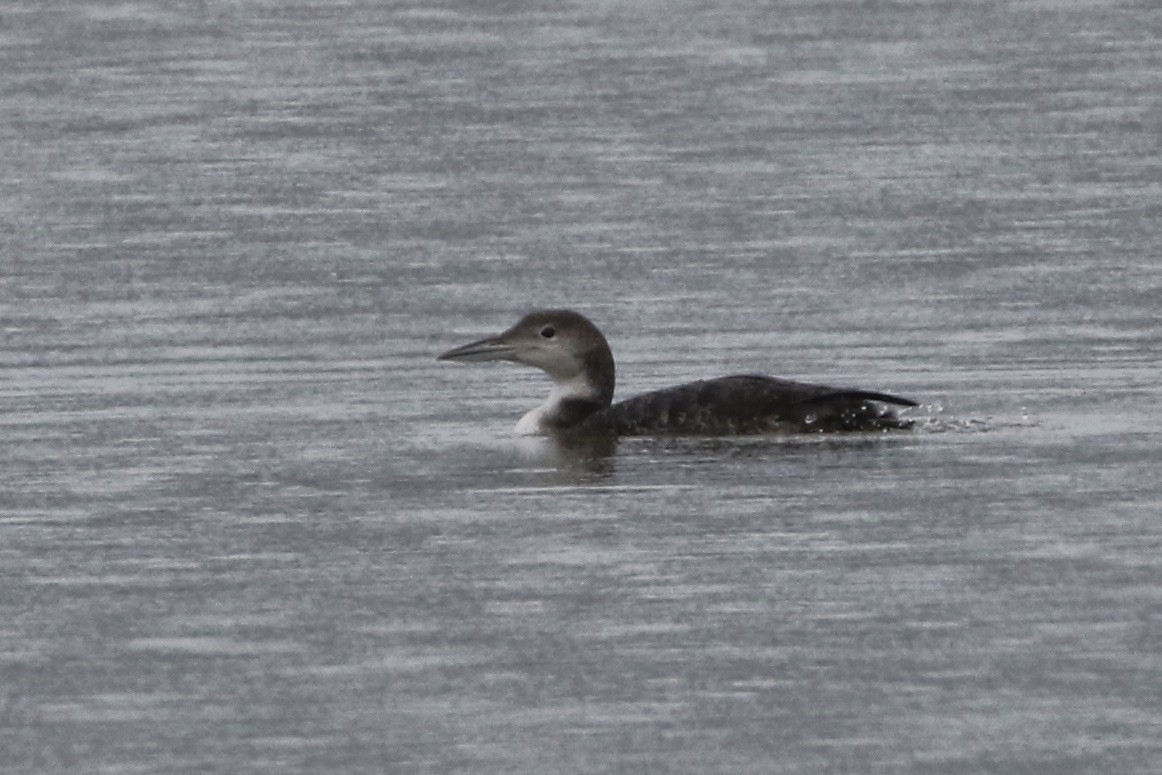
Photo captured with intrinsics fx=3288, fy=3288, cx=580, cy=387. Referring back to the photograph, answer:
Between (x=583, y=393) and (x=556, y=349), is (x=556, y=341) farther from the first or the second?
(x=583, y=393)

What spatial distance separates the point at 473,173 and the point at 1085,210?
16.7 ft

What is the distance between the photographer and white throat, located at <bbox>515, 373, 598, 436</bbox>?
13.6m

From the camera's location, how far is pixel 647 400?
Result: 1337 centimetres

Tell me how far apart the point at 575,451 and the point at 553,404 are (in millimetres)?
666

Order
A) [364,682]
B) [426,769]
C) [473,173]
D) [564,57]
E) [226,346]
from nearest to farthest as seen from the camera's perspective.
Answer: [426,769] < [364,682] < [226,346] < [473,173] < [564,57]

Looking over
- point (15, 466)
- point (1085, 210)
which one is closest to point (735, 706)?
point (15, 466)

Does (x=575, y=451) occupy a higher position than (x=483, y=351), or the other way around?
(x=483, y=351)

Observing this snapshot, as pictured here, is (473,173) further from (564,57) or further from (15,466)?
(15,466)

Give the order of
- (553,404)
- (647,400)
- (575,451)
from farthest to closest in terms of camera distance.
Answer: (553,404) → (647,400) → (575,451)

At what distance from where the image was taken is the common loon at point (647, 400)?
13117mm

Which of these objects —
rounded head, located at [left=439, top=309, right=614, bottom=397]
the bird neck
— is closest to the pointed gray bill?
rounded head, located at [left=439, top=309, right=614, bottom=397]

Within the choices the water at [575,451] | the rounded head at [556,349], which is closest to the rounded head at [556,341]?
the rounded head at [556,349]

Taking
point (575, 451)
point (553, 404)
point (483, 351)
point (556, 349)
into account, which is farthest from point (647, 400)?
point (483, 351)

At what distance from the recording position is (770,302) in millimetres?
17219
